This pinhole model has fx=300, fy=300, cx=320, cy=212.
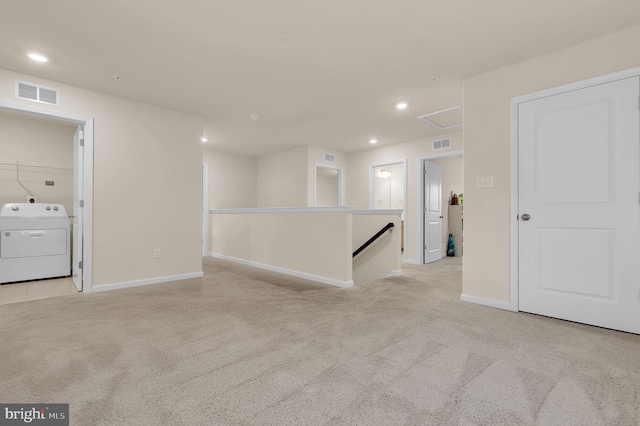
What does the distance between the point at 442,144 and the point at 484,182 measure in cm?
270

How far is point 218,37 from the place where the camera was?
2557 mm

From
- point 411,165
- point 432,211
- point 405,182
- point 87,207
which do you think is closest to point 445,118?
point 411,165

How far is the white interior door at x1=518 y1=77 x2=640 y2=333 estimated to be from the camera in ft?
7.86

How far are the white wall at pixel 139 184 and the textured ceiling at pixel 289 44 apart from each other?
23cm

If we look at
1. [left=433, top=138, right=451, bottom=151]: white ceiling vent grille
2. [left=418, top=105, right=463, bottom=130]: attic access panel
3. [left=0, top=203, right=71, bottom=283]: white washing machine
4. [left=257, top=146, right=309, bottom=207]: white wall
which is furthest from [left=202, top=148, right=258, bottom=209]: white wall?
[left=418, top=105, right=463, bottom=130]: attic access panel

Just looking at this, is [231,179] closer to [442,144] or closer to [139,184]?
[139,184]

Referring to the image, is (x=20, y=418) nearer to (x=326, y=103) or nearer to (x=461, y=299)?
(x=461, y=299)

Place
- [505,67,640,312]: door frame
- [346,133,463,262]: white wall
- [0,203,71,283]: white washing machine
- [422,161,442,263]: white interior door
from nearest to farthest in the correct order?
[505,67,640,312]: door frame → [0,203,71,283]: white washing machine → [346,133,463,262]: white wall → [422,161,442,263]: white interior door

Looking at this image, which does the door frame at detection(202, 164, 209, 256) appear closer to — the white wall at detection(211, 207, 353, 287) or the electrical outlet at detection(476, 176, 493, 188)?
the white wall at detection(211, 207, 353, 287)

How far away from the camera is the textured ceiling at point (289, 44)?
2.19 metres

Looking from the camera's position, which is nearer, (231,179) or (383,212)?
(383,212)

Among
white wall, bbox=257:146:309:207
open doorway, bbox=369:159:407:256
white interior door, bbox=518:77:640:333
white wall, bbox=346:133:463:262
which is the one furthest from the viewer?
open doorway, bbox=369:159:407:256

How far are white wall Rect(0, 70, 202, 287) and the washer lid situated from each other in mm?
1414

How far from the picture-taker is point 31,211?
428 cm
